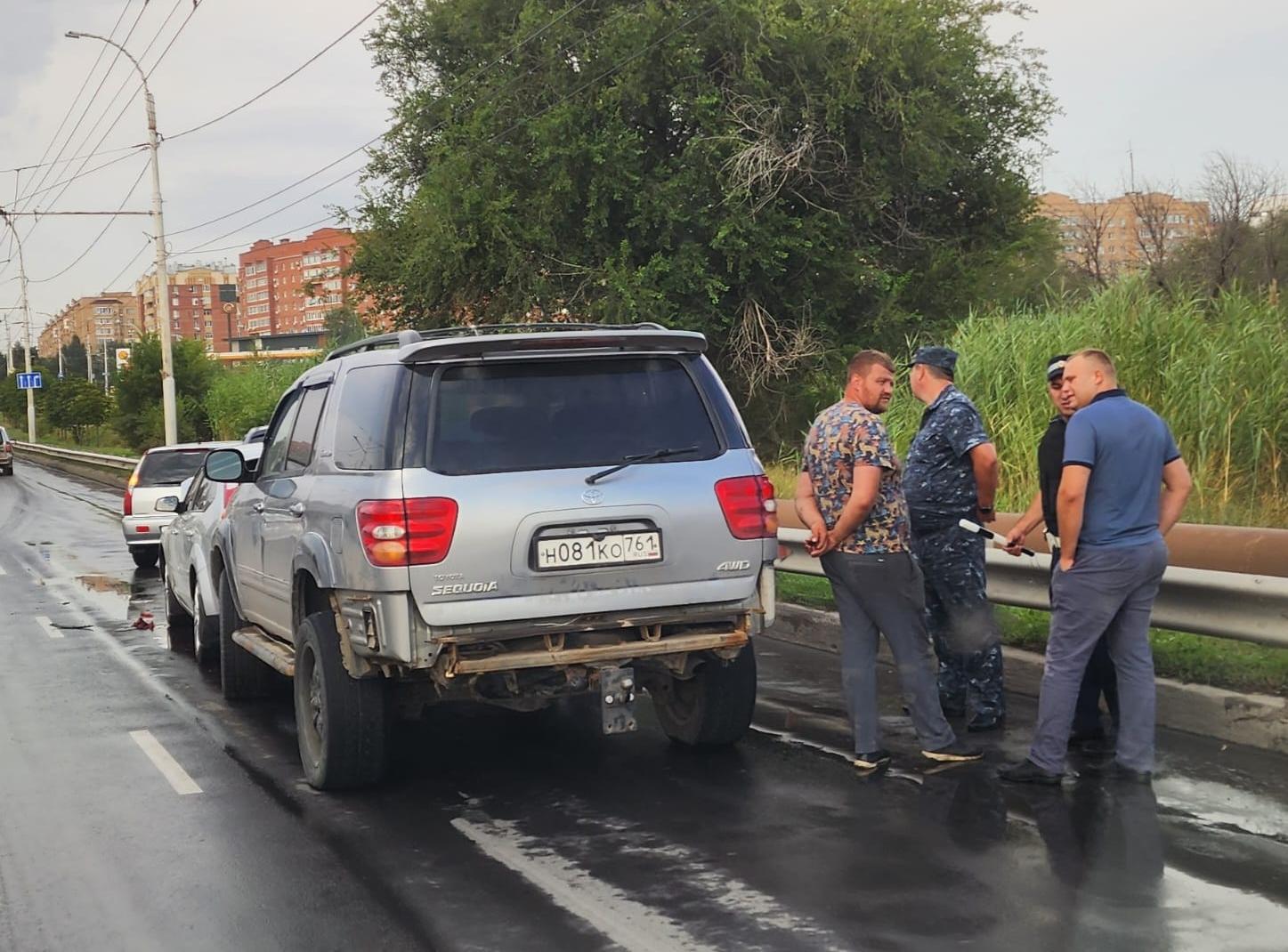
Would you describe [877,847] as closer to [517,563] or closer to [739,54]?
[517,563]

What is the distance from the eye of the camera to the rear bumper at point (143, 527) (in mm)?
17562

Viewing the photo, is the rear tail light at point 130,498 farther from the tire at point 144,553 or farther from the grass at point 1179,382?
the grass at point 1179,382

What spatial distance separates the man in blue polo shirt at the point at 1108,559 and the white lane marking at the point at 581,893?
211cm

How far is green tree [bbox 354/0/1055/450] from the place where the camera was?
24.8m

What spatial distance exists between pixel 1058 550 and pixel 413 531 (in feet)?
10.2

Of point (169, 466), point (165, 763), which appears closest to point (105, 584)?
point (169, 466)

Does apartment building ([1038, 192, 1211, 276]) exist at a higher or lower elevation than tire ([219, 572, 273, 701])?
higher

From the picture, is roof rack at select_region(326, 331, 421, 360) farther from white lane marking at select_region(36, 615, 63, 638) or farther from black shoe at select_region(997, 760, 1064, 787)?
white lane marking at select_region(36, 615, 63, 638)

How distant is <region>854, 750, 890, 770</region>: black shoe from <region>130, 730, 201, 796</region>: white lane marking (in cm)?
301

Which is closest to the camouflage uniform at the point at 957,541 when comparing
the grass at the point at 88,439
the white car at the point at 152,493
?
the white car at the point at 152,493

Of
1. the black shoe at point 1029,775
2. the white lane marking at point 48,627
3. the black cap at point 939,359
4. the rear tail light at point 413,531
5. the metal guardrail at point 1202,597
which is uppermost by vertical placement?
the black cap at point 939,359

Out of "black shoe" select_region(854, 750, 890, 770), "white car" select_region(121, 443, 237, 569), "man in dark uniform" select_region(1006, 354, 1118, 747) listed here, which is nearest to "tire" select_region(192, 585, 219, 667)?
"black shoe" select_region(854, 750, 890, 770)

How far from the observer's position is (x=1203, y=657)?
295 inches

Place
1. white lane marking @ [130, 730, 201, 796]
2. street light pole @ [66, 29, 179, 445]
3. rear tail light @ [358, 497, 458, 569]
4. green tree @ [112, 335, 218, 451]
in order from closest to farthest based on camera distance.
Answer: rear tail light @ [358, 497, 458, 569], white lane marking @ [130, 730, 201, 796], street light pole @ [66, 29, 179, 445], green tree @ [112, 335, 218, 451]
